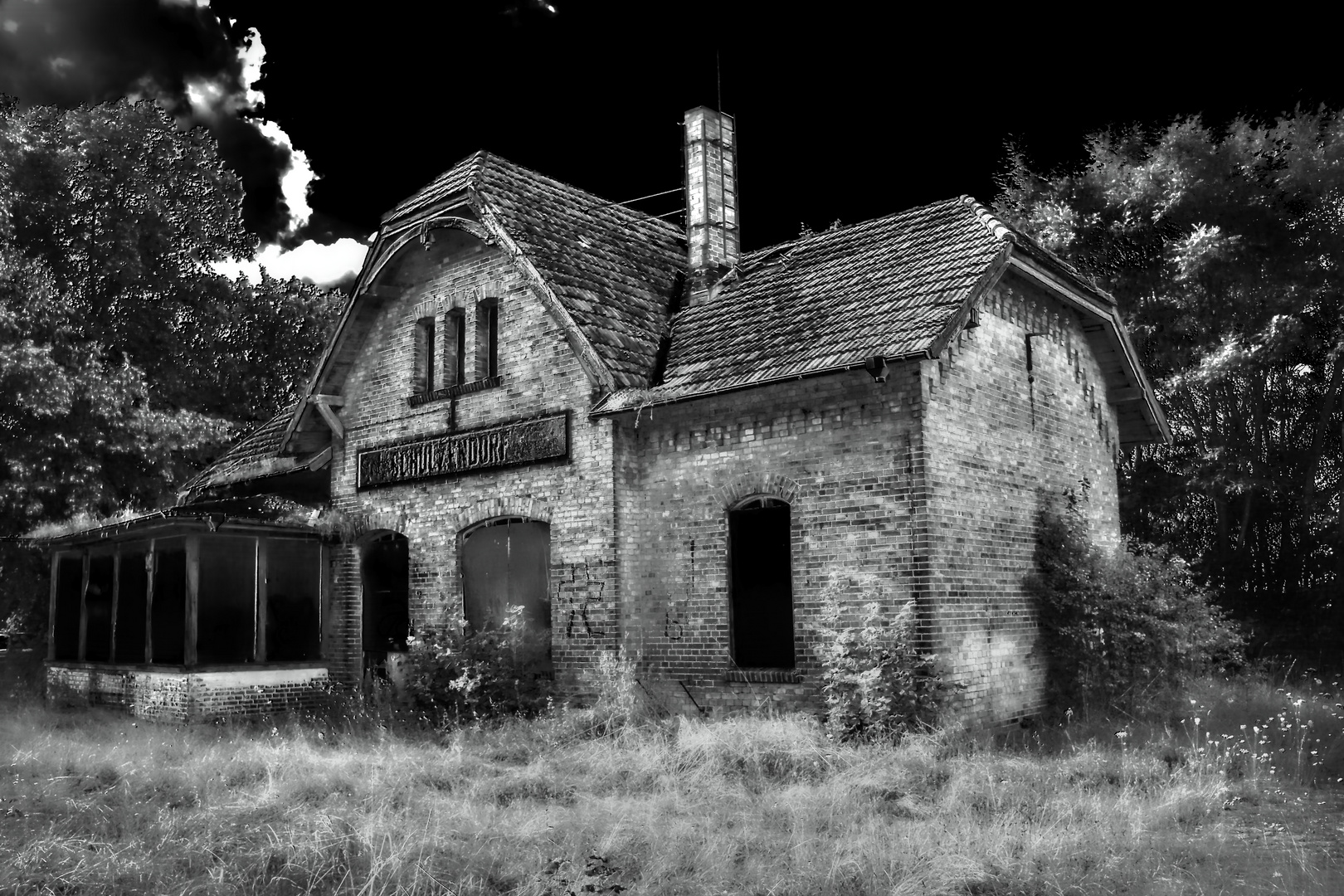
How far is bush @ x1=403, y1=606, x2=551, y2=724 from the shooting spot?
13.5 metres

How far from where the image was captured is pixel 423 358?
16562mm

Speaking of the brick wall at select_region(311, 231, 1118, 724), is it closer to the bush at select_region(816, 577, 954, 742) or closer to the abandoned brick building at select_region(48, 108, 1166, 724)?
the abandoned brick building at select_region(48, 108, 1166, 724)

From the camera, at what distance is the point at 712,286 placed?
1636 centimetres

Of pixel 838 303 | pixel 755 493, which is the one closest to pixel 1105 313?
pixel 838 303

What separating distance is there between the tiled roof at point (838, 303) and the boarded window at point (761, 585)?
164 cm

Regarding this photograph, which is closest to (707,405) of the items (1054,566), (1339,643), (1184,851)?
(1054,566)

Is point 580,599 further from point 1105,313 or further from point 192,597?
point 1105,313

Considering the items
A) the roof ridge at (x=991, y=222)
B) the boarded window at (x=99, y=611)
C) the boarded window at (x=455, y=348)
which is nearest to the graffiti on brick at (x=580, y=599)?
the boarded window at (x=455, y=348)

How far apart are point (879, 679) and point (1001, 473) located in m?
3.34

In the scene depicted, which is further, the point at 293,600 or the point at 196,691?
the point at 293,600

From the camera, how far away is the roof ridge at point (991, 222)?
13.1 meters

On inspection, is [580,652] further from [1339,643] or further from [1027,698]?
[1339,643]

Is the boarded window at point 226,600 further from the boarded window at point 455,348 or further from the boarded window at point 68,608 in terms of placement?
the boarded window at point 455,348

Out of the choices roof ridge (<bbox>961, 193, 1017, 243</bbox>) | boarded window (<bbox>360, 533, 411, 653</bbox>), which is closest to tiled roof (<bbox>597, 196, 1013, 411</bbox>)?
roof ridge (<bbox>961, 193, 1017, 243</bbox>)
